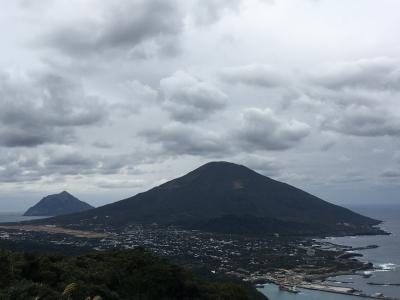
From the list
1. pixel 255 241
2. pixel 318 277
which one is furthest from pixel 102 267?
pixel 255 241

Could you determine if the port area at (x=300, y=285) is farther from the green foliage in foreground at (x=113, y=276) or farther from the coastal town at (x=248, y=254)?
the green foliage in foreground at (x=113, y=276)

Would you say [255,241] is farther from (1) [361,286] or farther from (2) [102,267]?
(2) [102,267]

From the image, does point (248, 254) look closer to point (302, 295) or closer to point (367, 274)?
point (367, 274)

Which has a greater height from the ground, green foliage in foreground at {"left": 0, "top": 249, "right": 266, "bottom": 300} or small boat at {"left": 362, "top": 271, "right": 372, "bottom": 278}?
green foliage in foreground at {"left": 0, "top": 249, "right": 266, "bottom": 300}

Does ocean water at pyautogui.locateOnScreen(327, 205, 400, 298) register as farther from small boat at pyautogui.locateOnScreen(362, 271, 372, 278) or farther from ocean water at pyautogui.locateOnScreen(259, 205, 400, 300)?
small boat at pyautogui.locateOnScreen(362, 271, 372, 278)

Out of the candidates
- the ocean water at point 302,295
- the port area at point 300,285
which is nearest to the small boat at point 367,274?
the port area at point 300,285

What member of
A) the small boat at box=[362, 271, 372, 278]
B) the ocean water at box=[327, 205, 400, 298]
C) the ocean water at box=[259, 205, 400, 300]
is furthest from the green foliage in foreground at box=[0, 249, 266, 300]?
the small boat at box=[362, 271, 372, 278]

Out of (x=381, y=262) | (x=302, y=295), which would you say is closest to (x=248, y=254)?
(x=381, y=262)
